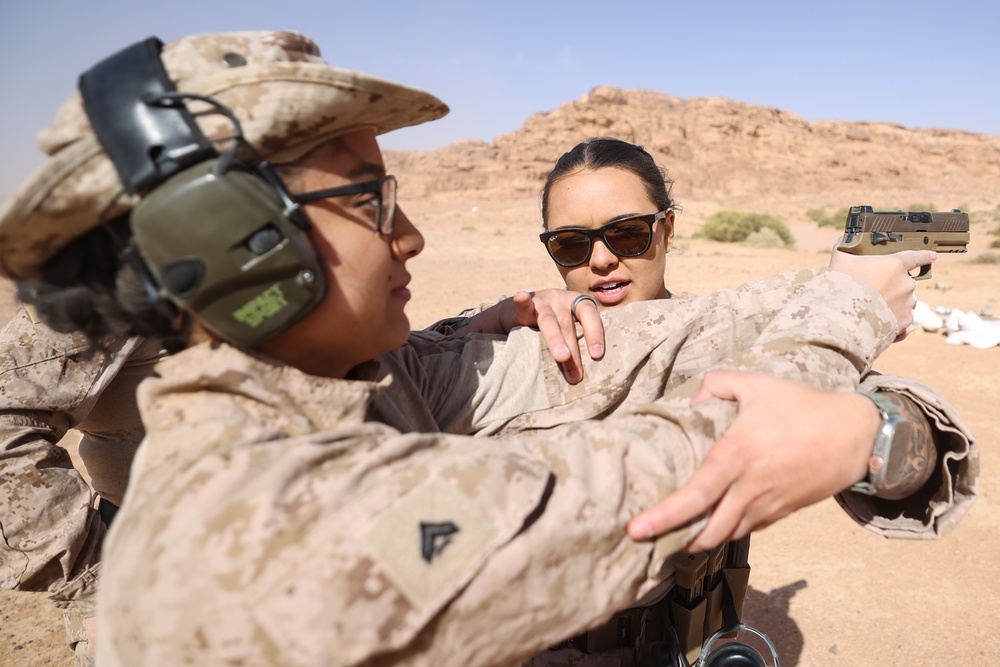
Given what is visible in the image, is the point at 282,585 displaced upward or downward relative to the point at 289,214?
downward

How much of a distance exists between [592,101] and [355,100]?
63300 mm

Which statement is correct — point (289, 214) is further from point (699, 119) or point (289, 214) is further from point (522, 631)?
point (699, 119)

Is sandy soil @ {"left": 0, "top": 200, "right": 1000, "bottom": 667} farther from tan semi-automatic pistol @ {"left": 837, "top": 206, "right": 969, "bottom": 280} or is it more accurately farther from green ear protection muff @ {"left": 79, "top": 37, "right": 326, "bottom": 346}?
green ear protection muff @ {"left": 79, "top": 37, "right": 326, "bottom": 346}

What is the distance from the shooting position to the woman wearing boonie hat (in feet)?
2.90

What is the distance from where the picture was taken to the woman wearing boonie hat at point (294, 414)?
883 mm

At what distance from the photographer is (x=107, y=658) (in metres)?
1.08

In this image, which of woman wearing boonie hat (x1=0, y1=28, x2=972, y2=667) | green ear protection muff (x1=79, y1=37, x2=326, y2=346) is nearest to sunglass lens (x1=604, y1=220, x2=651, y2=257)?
woman wearing boonie hat (x1=0, y1=28, x2=972, y2=667)

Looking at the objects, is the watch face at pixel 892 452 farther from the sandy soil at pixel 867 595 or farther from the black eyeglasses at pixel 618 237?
the sandy soil at pixel 867 595

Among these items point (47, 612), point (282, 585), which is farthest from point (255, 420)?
point (47, 612)

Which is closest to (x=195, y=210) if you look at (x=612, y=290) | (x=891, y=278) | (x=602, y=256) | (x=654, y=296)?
(x=891, y=278)

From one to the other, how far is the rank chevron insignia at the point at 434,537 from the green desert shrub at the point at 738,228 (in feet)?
83.0

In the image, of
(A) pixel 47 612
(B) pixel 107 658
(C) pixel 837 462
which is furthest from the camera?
(A) pixel 47 612

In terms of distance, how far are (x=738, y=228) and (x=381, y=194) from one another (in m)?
25.8

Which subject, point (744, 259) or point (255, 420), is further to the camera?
point (744, 259)
